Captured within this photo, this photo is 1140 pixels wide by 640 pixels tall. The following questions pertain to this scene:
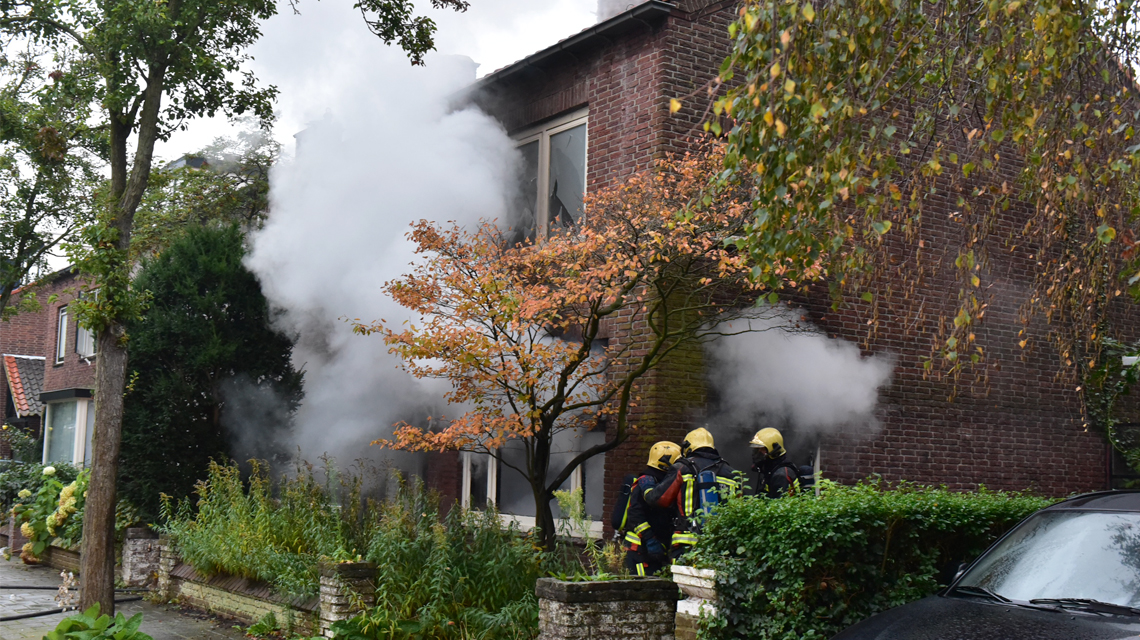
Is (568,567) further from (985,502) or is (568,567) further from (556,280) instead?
(985,502)

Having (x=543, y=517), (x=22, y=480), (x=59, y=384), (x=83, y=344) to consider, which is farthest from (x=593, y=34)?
(x=59, y=384)

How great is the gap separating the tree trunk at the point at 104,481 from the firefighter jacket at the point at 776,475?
5.77 m

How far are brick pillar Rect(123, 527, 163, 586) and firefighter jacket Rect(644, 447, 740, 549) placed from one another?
7290 mm

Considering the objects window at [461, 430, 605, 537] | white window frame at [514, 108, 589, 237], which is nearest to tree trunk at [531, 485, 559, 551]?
window at [461, 430, 605, 537]

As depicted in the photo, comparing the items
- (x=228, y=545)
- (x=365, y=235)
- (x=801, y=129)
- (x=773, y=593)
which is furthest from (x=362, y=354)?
(x=801, y=129)

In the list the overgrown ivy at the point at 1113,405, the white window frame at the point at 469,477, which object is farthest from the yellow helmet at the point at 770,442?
the overgrown ivy at the point at 1113,405

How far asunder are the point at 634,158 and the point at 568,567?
4.10 meters

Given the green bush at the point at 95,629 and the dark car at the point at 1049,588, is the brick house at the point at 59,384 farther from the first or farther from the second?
the dark car at the point at 1049,588

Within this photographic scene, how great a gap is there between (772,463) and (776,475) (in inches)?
10.2

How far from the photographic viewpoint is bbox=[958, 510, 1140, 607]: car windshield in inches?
179

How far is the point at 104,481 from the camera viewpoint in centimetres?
918

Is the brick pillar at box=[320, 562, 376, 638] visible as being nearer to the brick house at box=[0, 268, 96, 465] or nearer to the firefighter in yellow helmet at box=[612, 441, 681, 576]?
the firefighter in yellow helmet at box=[612, 441, 681, 576]

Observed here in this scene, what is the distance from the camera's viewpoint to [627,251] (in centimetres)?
848

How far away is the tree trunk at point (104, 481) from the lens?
9.05m
